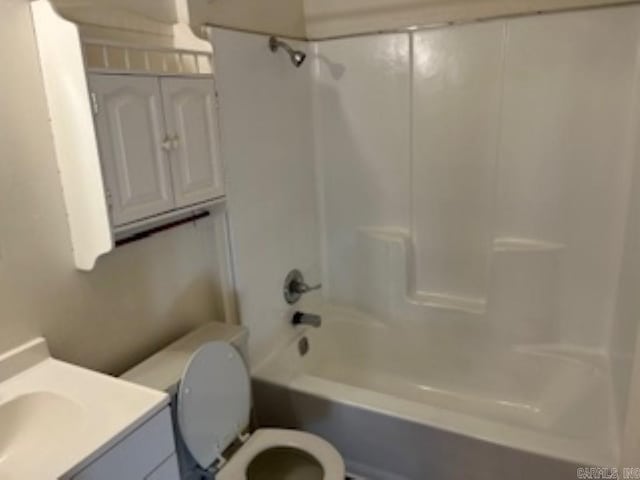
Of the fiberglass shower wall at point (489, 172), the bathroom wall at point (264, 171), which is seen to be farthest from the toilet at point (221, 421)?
the fiberglass shower wall at point (489, 172)

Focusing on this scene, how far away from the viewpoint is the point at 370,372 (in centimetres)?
257

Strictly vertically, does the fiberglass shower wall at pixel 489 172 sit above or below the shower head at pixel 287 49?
below

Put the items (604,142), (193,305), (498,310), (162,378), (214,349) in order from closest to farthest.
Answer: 1. (162,378)
2. (214,349)
3. (193,305)
4. (604,142)
5. (498,310)

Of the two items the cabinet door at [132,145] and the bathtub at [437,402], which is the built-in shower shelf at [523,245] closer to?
the bathtub at [437,402]

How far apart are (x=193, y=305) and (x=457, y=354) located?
1380 millimetres

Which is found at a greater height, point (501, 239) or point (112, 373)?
point (501, 239)

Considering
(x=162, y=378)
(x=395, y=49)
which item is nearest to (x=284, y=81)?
(x=395, y=49)

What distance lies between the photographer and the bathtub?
5.32 feet

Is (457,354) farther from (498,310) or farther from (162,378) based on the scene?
(162,378)

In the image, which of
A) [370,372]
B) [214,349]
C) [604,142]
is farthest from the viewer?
[370,372]

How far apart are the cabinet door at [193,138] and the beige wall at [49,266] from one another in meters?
0.24

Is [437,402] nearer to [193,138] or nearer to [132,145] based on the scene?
[193,138]

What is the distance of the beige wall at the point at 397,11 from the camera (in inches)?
77.3

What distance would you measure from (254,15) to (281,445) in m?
1.67
